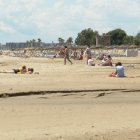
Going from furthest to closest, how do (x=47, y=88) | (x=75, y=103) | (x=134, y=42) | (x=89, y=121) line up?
(x=134, y=42), (x=47, y=88), (x=75, y=103), (x=89, y=121)

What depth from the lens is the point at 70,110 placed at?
455 inches

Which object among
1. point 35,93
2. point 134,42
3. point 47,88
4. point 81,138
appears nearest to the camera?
point 81,138

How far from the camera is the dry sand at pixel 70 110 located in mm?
8910

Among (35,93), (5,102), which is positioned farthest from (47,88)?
(5,102)

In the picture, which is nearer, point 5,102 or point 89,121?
Result: point 89,121

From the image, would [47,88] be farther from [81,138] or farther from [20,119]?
[81,138]

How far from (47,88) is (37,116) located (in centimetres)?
507

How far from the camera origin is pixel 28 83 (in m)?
17.2

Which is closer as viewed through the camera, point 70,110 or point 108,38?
point 70,110

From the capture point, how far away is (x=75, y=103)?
1278 cm

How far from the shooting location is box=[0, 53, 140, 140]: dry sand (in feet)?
29.2

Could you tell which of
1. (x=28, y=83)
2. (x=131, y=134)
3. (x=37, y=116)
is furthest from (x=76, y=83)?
(x=131, y=134)

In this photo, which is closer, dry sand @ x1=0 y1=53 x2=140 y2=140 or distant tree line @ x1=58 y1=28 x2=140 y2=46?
dry sand @ x1=0 y1=53 x2=140 y2=140

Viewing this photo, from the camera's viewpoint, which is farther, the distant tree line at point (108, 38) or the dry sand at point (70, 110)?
the distant tree line at point (108, 38)
